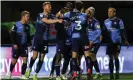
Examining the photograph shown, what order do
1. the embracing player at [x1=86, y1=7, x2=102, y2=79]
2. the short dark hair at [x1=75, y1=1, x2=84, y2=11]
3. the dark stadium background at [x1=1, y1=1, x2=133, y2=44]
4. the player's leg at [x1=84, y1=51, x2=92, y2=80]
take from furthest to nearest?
the dark stadium background at [x1=1, y1=1, x2=133, y2=44] < the embracing player at [x1=86, y1=7, x2=102, y2=79] < the player's leg at [x1=84, y1=51, x2=92, y2=80] < the short dark hair at [x1=75, y1=1, x2=84, y2=11]

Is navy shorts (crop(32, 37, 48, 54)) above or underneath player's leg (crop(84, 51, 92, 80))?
above

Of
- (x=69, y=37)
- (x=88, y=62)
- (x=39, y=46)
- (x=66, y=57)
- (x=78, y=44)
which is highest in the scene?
(x=69, y=37)

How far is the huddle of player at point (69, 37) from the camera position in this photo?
42.4ft

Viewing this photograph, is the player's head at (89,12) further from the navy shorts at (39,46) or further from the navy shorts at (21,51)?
the navy shorts at (21,51)

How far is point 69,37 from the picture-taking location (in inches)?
548

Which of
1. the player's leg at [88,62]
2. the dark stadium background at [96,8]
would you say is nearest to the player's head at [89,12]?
the player's leg at [88,62]

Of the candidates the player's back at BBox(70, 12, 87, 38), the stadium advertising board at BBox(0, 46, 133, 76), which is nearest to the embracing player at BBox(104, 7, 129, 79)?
the player's back at BBox(70, 12, 87, 38)

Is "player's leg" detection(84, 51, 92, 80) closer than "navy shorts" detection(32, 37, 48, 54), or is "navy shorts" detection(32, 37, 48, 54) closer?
"player's leg" detection(84, 51, 92, 80)

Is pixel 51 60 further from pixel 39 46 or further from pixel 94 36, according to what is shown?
pixel 39 46

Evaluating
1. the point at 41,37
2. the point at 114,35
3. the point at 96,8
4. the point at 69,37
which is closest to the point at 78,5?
the point at 69,37

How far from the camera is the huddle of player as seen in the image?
12.9 m

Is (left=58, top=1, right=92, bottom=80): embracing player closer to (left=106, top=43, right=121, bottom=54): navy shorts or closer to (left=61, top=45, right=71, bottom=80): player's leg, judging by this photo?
(left=61, top=45, right=71, bottom=80): player's leg

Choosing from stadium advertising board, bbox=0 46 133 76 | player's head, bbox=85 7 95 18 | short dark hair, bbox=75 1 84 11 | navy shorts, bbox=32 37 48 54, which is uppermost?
short dark hair, bbox=75 1 84 11

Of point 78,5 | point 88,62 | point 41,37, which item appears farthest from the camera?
point 41,37
